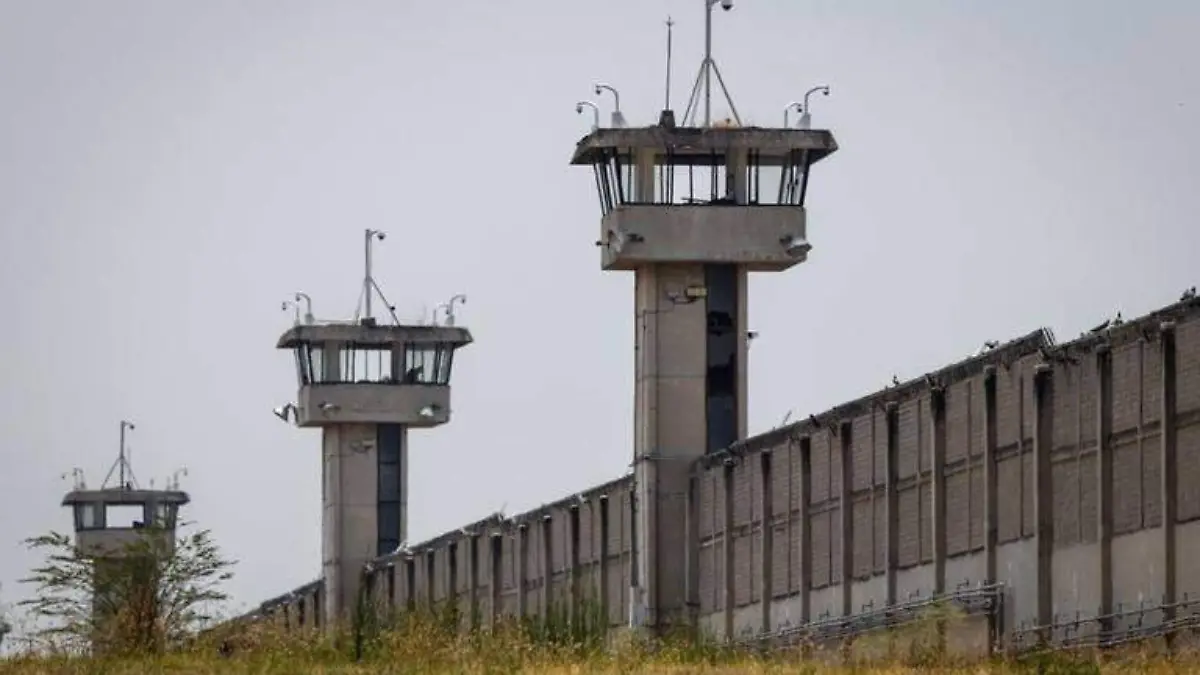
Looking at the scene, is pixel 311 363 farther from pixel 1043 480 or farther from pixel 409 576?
pixel 1043 480

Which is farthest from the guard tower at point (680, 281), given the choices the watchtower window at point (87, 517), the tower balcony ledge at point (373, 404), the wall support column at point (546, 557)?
the watchtower window at point (87, 517)

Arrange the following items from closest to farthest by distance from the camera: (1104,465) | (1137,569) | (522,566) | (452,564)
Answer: (1137,569), (1104,465), (522,566), (452,564)

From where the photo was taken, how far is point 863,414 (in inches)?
2135

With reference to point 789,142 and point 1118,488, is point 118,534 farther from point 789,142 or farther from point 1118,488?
point 1118,488

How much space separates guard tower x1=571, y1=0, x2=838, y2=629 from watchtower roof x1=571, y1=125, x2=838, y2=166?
0.03 meters

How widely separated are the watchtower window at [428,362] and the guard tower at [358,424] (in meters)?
0.04

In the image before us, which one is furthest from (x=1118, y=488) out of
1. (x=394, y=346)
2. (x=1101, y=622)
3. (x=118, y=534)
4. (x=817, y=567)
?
(x=118, y=534)

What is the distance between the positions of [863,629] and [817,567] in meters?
5.53

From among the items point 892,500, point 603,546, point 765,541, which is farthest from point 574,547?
point 892,500

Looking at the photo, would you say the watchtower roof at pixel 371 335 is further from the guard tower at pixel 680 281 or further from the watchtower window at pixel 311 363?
the guard tower at pixel 680 281

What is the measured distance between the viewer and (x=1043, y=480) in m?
45.6

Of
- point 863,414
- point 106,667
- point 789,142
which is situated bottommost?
point 106,667

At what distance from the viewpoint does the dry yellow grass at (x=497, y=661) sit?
122 feet

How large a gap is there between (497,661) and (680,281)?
25.9m
